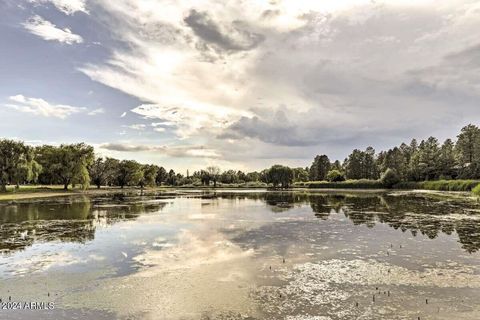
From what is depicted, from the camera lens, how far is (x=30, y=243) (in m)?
21.2

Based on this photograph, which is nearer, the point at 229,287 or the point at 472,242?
the point at 229,287

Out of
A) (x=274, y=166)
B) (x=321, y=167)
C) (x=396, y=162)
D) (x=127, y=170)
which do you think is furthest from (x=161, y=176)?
(x=396, y=162)

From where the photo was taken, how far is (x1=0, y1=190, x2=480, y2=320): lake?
34.1ft

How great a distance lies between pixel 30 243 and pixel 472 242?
85.9 feet

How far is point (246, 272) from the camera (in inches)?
564

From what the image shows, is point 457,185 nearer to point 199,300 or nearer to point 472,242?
point 472,242

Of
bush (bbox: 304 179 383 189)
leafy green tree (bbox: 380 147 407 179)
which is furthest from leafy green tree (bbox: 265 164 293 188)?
leafy green tree (bbox: 380 147 407 179)

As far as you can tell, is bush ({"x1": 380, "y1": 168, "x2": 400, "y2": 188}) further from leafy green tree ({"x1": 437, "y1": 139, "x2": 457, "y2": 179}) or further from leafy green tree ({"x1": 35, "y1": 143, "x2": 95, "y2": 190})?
leafy green tree ({"x1": 35, "y1": 143, "x2": 95, "y2": 190})

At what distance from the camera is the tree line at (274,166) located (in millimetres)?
70000

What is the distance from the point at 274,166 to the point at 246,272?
409 ft

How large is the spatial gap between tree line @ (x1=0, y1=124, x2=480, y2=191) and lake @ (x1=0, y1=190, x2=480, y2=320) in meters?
52.2

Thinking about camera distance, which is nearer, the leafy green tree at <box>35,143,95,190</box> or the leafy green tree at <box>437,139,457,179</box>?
the leafy green tree at <box>35,143,95,190</box>

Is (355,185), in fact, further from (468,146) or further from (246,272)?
(246,272)

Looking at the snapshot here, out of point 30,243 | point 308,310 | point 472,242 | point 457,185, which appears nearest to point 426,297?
point 308,310
